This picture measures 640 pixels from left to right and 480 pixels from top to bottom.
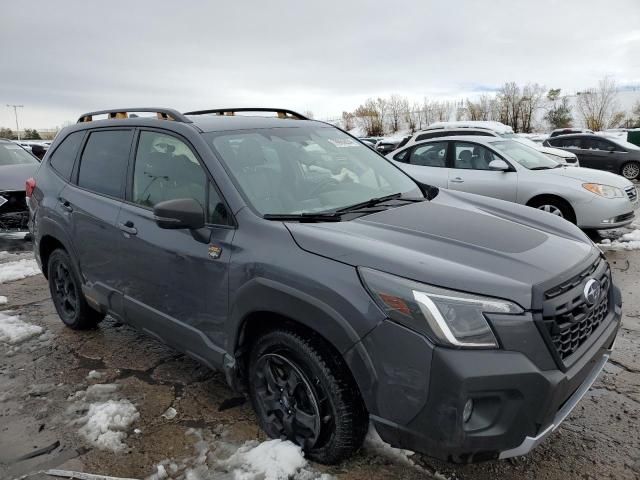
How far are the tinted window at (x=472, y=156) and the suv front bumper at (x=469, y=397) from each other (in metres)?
6.38

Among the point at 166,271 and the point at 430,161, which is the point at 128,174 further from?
the point at 430,161

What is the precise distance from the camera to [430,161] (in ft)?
28.1

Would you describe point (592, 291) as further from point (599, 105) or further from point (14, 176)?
point (599, 105)

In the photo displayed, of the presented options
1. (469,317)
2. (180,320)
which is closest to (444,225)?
(469,317)

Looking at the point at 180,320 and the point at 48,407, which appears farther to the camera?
the point at 48,407

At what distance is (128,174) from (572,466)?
10.3ft

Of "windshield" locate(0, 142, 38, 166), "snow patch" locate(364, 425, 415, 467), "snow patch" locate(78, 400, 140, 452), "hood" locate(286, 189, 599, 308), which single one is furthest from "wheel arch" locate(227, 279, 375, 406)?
"windshield" locate(0, 142, 38, 166)

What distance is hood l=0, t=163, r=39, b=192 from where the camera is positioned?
789 centimetres

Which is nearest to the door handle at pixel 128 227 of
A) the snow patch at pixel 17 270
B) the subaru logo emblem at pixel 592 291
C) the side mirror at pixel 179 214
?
the side mirror at pixel 179 214

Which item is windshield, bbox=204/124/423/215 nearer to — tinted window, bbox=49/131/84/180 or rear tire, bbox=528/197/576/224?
tinted window, bbox=49/131/84/180

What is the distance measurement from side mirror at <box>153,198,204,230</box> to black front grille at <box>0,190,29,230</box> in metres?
6.34

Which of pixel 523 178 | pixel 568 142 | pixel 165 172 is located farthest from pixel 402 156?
pixel 568 142

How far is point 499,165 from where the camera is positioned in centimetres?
754

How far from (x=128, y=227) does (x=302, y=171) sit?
3.94ft
